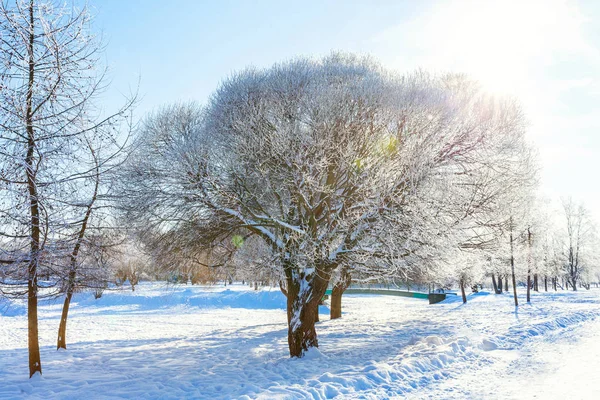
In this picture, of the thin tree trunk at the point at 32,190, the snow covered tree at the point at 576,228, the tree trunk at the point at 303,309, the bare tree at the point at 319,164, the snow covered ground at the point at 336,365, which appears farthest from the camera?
the snow covered tree at the point at 576,228

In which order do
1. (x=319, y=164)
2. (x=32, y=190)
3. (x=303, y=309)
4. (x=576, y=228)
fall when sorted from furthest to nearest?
(x=576, y=228)
(x=303, y=309)
(x=319, y=164)
(x=32, y=190)

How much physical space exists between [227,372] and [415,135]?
7.83 meters

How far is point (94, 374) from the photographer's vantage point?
9.73m

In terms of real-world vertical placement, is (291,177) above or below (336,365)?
above

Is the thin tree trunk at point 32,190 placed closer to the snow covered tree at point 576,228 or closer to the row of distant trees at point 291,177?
the row of distant trees at point 291,177

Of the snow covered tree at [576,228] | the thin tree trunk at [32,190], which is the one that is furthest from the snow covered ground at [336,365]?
the snow covered tree at [576,228]

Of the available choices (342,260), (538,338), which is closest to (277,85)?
(342,260)

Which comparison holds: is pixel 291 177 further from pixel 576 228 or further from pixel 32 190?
pixel 576 228

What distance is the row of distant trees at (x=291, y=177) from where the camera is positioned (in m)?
7.16

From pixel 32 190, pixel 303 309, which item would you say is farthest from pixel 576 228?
pixel 32 190

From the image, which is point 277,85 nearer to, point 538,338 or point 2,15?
point 2,15

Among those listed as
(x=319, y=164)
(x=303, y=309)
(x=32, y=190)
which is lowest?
(x=303, y=309)

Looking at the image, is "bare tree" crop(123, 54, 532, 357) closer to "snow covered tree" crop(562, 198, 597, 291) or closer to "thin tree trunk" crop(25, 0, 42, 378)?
"thin tree trunk" crop(25, 0, 42, 378)

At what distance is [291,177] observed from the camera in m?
10.4
